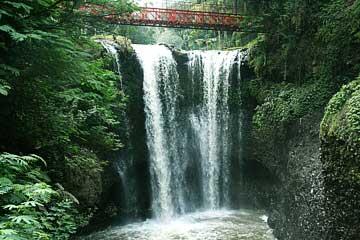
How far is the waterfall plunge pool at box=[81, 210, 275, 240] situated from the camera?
37.5 feet

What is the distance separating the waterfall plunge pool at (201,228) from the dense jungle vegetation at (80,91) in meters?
2.03

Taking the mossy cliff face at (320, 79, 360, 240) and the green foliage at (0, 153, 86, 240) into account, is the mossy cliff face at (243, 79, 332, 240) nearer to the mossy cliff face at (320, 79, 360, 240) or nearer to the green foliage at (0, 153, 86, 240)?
the mossy cliff face at (320, 79, 360, 240)

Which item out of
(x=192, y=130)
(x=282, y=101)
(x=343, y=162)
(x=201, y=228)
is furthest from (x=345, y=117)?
(x=192, y=130)

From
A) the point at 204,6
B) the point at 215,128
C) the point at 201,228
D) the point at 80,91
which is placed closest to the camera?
the point at 80,91

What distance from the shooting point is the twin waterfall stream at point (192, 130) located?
48.4ft

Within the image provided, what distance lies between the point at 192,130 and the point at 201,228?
4.55m

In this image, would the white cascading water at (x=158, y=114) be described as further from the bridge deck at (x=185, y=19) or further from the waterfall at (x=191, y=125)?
the bridge deck at (x=185, y=19)

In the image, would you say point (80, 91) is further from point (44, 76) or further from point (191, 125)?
point (191, 125)

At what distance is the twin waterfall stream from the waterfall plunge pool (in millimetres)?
376

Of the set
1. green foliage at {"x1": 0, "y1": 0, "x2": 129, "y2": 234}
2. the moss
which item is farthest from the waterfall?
green foliage at {"x1": 0, "y1": 0, "x2": 129, "y2": 234}

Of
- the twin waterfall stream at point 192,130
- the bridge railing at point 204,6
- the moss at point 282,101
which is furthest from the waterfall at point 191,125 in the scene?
the bridge railing at point 204,6

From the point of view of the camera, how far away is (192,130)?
51.1ft

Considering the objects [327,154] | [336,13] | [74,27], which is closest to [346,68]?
[336,13]

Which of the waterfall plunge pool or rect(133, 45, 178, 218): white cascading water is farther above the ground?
rect(133, 45, 178, 218): white cascading water
